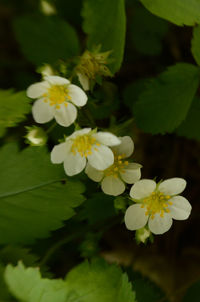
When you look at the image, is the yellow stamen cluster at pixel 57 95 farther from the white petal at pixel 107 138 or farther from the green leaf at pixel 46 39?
the green leaf at pixel 46 39

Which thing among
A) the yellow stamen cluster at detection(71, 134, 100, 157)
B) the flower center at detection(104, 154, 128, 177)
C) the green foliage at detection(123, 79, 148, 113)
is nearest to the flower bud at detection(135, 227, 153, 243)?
the flower center at detection(104, 154, 128, 177)


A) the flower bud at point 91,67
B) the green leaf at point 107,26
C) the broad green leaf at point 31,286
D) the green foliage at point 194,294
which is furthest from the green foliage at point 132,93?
the broad green leaf at point 31,286

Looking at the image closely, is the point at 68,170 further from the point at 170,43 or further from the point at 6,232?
the point at 170,43

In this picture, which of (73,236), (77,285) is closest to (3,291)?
(77,285)

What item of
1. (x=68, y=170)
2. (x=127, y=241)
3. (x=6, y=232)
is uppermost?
(x=68, y=170)

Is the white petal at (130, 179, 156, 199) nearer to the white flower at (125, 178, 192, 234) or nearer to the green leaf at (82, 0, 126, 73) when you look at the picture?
the white flower at (125, 178, 192, 234)

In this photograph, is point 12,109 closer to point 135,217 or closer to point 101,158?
point 101,158

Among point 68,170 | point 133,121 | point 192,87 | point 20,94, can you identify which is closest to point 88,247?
point 68,170
